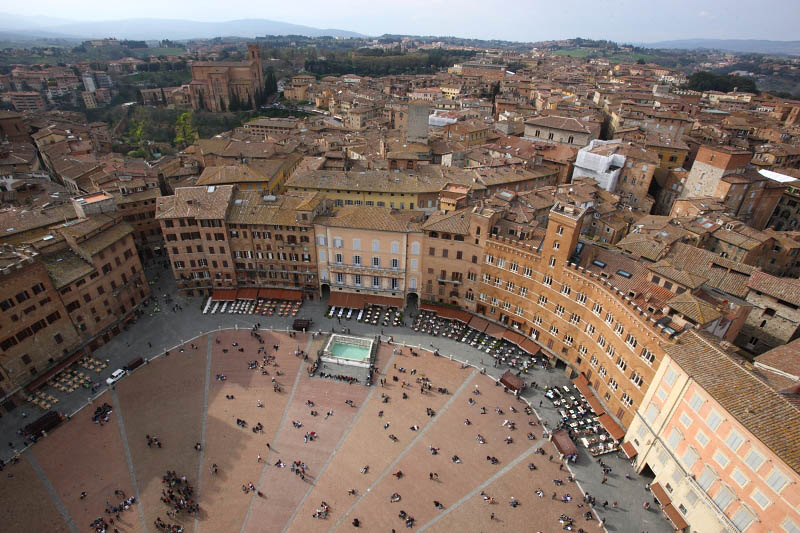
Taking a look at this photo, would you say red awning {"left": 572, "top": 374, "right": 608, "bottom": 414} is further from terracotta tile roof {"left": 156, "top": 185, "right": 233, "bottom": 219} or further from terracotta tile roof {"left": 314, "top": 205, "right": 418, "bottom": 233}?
terracotta tile roof {"left": 156, "top": 185, "right": 233, "bottom": 219}

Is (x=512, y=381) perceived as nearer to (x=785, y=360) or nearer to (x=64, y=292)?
(x=785, y=360)

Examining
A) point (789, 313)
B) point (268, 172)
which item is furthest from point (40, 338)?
point (789, 313)

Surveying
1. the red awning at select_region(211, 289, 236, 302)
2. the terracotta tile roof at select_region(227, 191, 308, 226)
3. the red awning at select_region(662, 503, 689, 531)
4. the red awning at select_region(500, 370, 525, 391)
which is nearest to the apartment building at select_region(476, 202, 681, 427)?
the red awning at select_region(500, 370, 525, 391)

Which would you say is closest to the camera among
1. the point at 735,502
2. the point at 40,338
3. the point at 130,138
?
the point at 735,502

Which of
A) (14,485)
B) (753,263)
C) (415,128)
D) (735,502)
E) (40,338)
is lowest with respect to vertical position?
(14,485)

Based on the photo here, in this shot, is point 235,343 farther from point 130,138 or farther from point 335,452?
point 130,138

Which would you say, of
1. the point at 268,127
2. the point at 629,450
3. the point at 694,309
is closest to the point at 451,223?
the point at 694,309

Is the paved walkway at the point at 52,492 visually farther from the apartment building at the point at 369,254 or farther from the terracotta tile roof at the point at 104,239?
the apartment building at the point at 369,254
